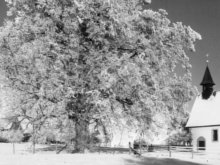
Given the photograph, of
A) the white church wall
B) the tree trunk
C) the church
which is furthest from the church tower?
the tree trunk

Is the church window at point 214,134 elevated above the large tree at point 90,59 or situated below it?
below

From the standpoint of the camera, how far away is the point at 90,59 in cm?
2450

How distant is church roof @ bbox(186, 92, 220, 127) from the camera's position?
147 feet

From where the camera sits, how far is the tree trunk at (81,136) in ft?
86.5

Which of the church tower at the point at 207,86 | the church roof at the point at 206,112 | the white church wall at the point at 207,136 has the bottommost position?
the white church wall at the point at 207,136

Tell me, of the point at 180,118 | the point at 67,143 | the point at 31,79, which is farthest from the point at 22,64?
the point at 180,118

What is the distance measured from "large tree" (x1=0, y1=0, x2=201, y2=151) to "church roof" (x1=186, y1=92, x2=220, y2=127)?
19.7m

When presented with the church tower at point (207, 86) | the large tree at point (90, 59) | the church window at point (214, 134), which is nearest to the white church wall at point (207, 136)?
the church window at point (214, 134)

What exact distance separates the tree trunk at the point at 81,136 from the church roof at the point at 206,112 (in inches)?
902

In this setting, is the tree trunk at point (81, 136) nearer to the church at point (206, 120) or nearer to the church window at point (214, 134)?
the church at point (206, 120)

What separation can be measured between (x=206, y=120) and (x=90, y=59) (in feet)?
86.4

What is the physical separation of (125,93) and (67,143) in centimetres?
645

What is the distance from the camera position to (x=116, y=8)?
78.7 feet

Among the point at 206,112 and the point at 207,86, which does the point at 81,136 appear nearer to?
the point at 206,112
